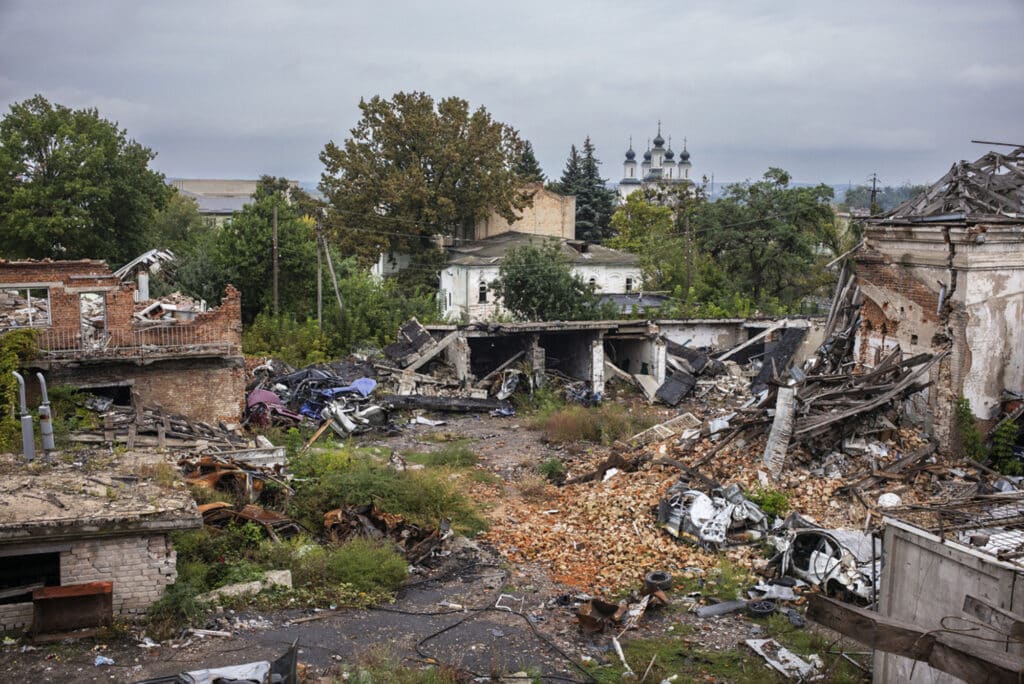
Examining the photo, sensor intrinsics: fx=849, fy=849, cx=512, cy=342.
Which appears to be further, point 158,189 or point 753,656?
point 158,189

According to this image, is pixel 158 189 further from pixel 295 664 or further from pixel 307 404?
pixel 295 664

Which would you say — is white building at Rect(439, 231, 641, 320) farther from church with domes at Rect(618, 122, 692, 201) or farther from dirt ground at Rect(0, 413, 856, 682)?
church with domes at Rect(618, 122, 692, 201)

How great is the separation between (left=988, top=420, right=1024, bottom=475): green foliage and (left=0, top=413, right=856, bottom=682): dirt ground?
6708mm

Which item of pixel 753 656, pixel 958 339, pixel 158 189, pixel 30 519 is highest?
pixel 158 189

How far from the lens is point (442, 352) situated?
2548 cm

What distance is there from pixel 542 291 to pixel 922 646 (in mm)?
23411

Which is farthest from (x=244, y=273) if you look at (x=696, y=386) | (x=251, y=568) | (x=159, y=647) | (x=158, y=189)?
(x=159, y=647)

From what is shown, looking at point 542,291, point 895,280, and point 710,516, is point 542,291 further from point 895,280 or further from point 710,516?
point 710,516

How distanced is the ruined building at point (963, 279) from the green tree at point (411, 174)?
2496cm

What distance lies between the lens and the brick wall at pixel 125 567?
9.31 meters

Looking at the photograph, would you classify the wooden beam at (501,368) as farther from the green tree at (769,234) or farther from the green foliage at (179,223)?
the green foliage at (179,223)

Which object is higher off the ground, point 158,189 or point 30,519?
point 158,189

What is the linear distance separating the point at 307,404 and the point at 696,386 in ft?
36.8

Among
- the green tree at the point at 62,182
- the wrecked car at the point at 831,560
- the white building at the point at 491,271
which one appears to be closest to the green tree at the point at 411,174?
the white building at the point at 491,271
